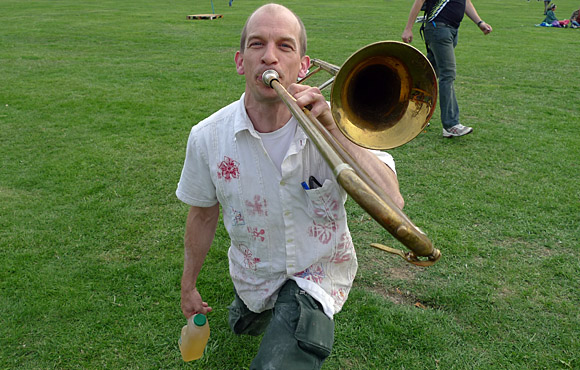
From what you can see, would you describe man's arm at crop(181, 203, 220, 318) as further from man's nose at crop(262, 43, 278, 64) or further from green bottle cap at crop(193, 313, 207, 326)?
man's nose at crop(262, 43, 278, 64)

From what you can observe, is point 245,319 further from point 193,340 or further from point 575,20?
point 575,20

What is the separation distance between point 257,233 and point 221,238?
6.68 ft

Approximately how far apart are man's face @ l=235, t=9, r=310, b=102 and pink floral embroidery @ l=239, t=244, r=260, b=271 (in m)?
0.83

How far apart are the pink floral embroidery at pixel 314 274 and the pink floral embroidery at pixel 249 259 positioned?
26 centimetres

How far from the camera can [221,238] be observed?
4.46m

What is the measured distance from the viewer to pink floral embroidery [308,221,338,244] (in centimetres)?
247

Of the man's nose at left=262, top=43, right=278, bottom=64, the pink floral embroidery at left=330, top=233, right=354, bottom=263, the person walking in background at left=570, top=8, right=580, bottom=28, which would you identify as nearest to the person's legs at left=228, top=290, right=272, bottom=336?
the pink floral embroidery at left=330, top=233, right=354, bottom=263

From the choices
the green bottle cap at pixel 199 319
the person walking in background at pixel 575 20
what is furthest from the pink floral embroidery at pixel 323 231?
the person walking in background at pixel 575 20

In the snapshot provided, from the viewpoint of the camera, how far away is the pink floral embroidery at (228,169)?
2.46m

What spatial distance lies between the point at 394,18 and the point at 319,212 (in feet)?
68.1

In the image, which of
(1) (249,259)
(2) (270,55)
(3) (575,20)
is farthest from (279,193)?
(3) (575,20)

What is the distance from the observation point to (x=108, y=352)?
3.19 m

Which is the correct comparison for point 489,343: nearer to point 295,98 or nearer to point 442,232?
point 442,232

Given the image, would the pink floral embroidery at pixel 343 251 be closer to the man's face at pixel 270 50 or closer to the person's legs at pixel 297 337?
the person's legs at pixel 297 337
